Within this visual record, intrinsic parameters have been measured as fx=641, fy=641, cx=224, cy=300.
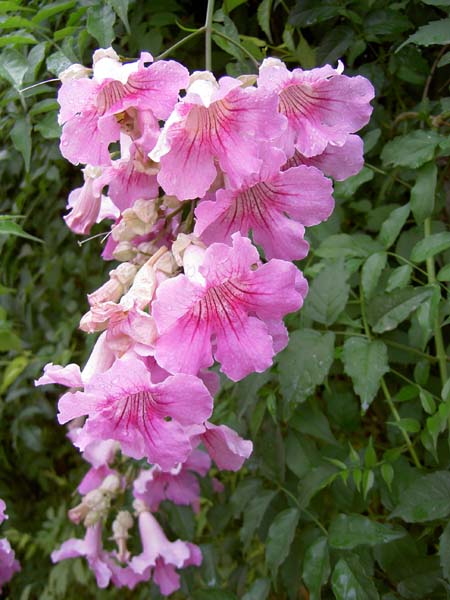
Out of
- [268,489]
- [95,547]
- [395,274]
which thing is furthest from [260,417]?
[95,547]

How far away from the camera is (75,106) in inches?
29.1

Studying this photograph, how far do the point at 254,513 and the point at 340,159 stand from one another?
0.78 metres

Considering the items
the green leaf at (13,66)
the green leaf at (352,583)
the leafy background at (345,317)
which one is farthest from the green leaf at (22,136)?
the green leaf at (352,583)

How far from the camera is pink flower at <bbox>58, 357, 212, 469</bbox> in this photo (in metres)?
Result: 0.68

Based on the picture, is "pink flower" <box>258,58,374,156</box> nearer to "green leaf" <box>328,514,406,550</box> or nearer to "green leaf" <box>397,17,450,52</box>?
"green leaf" <box>397,17,450,52</box>

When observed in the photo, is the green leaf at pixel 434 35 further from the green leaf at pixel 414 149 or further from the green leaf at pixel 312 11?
the green leaf at pixel 312 11

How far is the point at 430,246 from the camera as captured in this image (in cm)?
108

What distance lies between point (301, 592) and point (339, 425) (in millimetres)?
631

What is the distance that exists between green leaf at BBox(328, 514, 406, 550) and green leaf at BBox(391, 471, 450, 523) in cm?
4

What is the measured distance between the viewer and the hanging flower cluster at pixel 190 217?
2.27 feet

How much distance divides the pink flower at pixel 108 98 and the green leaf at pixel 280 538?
30.2 inches

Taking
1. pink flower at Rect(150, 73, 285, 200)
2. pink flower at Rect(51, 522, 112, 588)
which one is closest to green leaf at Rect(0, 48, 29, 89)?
pink flower at Rect(150, 73, 285, 200)

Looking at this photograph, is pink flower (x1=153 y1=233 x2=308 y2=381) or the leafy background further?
the leafy background

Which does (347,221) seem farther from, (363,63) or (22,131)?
(22,131)
